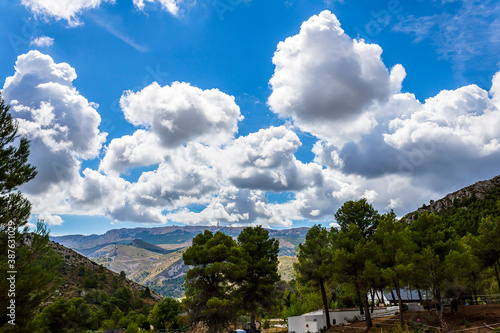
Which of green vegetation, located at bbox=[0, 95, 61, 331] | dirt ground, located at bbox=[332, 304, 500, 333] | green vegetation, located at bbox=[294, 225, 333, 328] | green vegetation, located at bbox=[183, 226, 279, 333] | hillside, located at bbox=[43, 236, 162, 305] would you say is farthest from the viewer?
hillside, located at bbox=[43, 236, 162, 305]

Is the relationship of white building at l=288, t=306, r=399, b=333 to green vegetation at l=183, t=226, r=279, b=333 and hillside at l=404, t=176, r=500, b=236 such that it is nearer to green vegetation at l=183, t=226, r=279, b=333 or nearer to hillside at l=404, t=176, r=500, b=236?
green vegetation at l=183, t=226, r=279, b=333

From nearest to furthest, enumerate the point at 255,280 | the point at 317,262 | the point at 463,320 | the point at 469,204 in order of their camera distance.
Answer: the point at 463,320, the point at 317,262, the point at 255,280, the point at 469,204

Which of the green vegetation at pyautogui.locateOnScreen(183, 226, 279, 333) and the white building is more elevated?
the green vegetation at pyautogui.locateOnScreen(183, 226, 279, 333)

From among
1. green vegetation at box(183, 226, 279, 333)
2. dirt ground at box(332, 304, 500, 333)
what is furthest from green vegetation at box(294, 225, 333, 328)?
A: dirt ground at box(332, 304, 500, 333)

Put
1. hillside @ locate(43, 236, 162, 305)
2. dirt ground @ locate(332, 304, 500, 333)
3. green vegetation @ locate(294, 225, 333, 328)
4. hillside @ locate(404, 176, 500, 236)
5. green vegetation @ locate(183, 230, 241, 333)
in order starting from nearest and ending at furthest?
dirt ground @ locate(332, 304, 500, 333) < green vegetation @ locate(183, 230, 241, 333) < green vegetation @ locate(294, 225, 333, 328) < hillside @ locate(43, 236, 162, 305) < hillside @ locate(404, 176, 500, 236)

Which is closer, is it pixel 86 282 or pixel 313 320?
pixel 313 320

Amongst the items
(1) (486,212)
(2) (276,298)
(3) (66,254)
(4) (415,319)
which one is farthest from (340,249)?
(3) (66,254)

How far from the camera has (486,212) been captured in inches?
3442

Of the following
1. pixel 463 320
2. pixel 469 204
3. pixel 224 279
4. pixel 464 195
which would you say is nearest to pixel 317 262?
pixel 224 279

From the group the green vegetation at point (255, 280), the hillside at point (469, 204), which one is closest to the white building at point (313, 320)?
the green vegetation at point (255, 280)

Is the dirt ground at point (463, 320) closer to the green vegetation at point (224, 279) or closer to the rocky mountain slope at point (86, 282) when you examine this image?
the green vegetation at point (224, 279)

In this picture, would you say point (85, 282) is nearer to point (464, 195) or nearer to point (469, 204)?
point (469, 204)

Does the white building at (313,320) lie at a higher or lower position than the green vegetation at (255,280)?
lower

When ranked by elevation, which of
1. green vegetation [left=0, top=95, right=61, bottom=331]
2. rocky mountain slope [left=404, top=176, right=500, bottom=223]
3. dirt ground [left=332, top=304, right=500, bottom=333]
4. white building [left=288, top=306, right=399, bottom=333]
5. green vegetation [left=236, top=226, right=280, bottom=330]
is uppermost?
rocky mountain slope [left=404, top=176, right=500, bottom=223]
